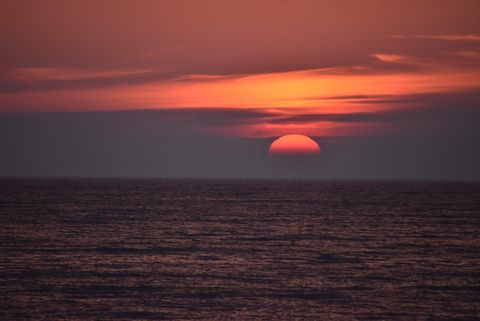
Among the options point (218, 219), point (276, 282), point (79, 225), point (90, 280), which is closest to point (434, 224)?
point (218, 219)

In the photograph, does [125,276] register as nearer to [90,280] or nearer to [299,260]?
[90,280]

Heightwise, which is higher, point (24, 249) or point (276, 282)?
point (24, 249)

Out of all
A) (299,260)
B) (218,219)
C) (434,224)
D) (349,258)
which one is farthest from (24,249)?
(434,224)

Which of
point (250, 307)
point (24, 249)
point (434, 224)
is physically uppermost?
point (434, 224)

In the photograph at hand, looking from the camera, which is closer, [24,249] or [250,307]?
[250,307]

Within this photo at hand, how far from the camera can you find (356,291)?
38406 mm

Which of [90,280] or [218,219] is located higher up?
[218,219]

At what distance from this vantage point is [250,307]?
34.4m

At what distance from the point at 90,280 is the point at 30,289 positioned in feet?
13.3

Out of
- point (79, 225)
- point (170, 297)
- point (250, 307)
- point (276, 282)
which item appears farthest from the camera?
point (79, 225)

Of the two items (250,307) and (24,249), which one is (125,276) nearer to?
(250,307)

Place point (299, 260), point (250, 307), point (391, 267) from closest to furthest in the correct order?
point (250, 307) < point (391, 267) < point (299, 260)

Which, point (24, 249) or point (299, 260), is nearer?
point (299, 260)

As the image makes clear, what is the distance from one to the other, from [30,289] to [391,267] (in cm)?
2335
